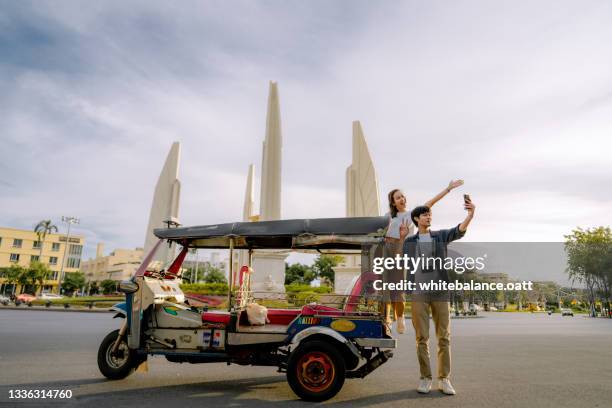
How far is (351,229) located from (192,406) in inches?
92.6

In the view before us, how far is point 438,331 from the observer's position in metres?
4.58

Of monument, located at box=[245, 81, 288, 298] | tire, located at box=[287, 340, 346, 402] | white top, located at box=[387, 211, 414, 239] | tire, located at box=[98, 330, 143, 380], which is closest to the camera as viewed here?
tire, located at box=[287, 340, 346, 402]

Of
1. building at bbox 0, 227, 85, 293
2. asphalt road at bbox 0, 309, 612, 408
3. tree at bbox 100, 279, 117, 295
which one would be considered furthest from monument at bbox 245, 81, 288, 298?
tree at bbox 100, 279, 117, 295

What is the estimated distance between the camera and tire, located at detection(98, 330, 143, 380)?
504 cm

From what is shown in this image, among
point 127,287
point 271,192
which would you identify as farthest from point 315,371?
point 271,192

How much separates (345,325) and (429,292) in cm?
101

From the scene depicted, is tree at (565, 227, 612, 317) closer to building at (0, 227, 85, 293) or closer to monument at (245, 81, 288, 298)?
monument at (245, 81, 288, 298)

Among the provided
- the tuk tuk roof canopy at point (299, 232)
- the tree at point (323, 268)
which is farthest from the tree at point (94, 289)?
the tuk tuk roof canopy at point (299, 232)

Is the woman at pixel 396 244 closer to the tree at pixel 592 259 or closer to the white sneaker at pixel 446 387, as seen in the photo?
the white sneaker at pixel 446 387

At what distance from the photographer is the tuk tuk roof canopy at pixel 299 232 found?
4457 millimetres

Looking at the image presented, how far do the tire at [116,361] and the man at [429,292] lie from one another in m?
3.38

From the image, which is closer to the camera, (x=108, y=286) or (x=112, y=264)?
(x=108, y=286)

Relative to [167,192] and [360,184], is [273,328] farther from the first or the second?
[167,192]

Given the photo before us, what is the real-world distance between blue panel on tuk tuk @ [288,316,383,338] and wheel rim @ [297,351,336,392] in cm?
31
